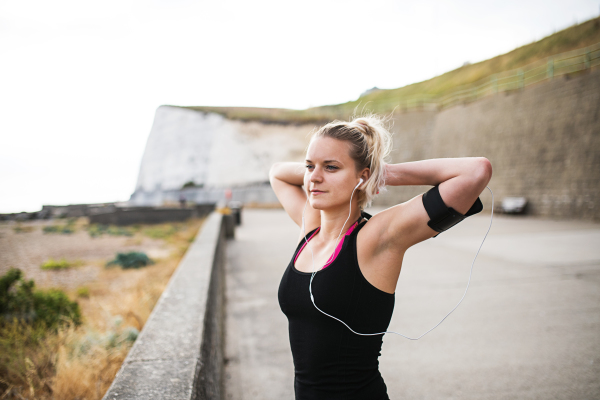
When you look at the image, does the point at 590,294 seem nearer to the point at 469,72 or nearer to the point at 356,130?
the point at 356,130

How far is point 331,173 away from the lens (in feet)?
4.37

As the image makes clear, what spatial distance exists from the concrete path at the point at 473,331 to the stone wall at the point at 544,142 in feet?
29.1

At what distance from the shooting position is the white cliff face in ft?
145

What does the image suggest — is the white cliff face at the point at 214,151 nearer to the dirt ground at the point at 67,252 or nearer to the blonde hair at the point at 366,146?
the dirt ground at the point at 67,252

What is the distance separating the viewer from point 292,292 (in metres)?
1.38

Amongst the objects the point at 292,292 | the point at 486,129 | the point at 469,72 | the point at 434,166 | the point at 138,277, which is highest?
the point at 469,72

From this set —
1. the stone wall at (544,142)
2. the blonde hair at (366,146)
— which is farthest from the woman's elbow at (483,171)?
the stone wall at (544,142)

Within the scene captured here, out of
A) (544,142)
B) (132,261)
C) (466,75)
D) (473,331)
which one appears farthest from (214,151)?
(473,331)

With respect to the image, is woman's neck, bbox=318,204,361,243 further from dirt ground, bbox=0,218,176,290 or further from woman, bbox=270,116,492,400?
dirt ground, bbox=0,218,176,290

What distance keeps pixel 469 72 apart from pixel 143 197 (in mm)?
41690

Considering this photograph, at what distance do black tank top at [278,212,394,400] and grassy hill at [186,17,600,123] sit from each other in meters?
19.0

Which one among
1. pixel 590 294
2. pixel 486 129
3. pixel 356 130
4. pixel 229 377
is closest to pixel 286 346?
pixel 229 377

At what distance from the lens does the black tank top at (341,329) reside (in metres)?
1.27

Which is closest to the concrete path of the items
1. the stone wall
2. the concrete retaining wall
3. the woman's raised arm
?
the concrete retaining wall
